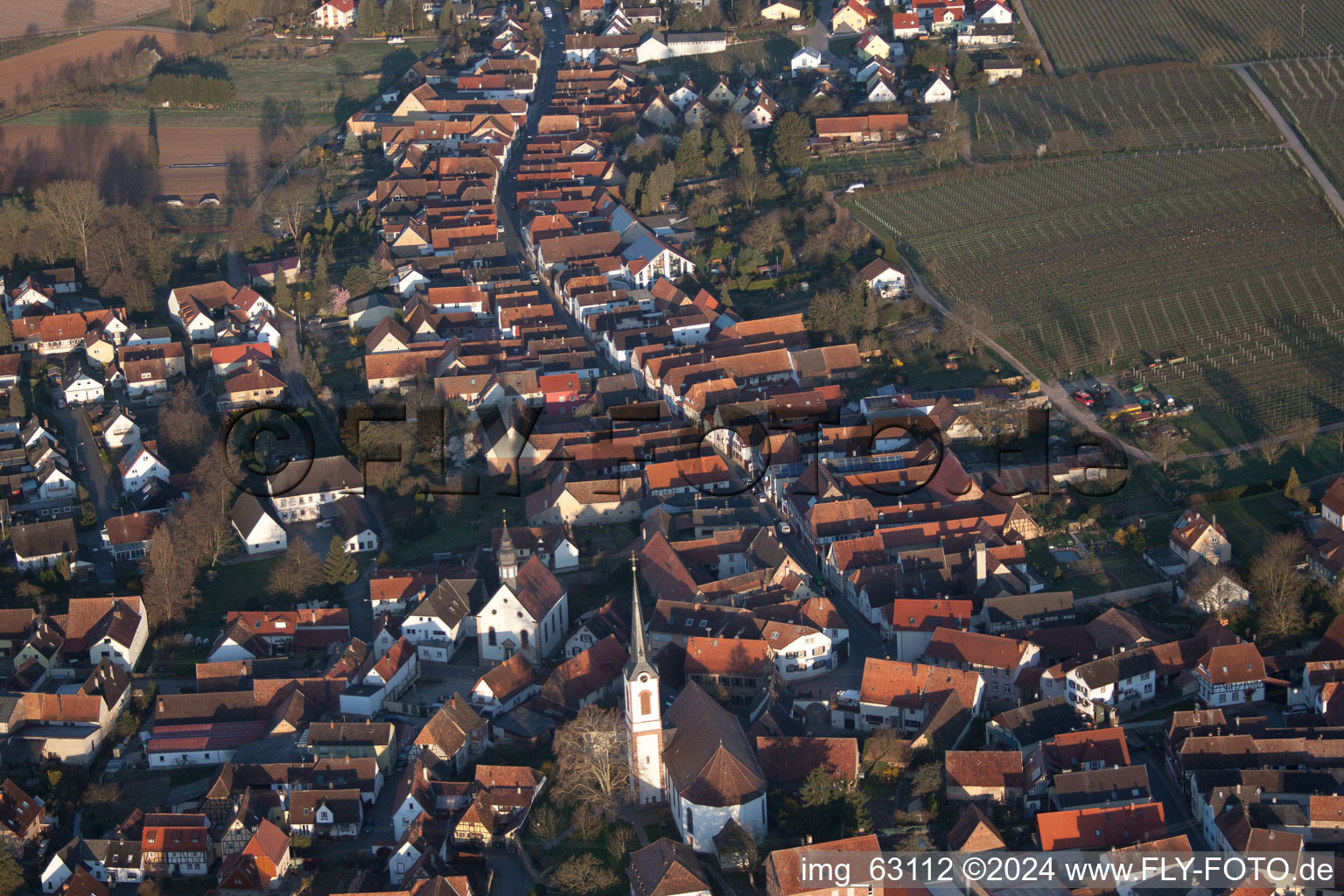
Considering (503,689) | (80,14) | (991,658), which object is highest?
(991,658)

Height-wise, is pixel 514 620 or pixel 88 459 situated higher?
pixel 514 620

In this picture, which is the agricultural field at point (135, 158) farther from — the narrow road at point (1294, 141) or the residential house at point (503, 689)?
the narrow road at point (1294, 141)

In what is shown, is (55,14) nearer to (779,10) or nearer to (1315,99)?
(779,10)

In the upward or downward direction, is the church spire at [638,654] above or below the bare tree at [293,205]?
above

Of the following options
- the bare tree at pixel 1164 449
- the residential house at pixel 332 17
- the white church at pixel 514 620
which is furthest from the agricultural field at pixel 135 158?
the bare tree at pixel 1164 449

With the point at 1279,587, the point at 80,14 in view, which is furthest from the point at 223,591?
the point at 80,14

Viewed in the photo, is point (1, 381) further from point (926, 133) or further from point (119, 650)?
point (926, 133)
